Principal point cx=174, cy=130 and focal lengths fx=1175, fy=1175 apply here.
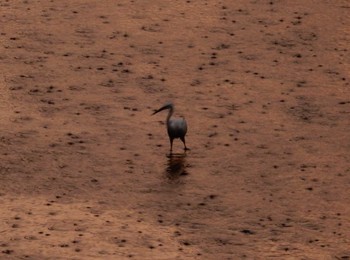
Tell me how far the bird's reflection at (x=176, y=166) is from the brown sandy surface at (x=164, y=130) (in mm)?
44

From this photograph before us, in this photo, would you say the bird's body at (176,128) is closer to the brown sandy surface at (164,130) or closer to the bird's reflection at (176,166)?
the bird's reflection at (176,166)

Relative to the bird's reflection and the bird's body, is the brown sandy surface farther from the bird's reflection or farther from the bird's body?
the bird's body

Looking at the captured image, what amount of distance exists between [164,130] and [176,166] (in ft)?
5.25

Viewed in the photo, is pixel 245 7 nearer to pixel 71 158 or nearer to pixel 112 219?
pixel 71 158

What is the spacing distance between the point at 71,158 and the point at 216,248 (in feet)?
14.1

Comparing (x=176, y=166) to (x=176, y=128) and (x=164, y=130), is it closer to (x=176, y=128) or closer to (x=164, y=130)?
(x=176, y=128)

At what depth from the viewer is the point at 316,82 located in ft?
82.5

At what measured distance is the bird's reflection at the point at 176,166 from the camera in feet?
70.3

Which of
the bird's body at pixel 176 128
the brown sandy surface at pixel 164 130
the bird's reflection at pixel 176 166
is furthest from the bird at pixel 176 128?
the brown sandy surface at pixel 164 130

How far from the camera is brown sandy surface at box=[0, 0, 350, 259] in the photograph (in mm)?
19312

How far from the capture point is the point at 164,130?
2320cm

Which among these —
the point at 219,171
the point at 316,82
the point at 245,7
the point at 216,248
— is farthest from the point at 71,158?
the point at 245,7

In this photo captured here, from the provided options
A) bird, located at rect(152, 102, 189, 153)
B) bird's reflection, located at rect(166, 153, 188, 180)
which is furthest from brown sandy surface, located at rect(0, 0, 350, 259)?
bird, located at rect(152, 102, 189, 153)

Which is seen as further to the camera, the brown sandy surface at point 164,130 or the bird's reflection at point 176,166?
the bird's reflection at point 176,166
